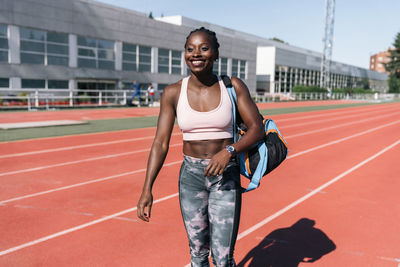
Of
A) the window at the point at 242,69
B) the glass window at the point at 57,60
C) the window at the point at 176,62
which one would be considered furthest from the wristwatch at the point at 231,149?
the window at the point at 242,69

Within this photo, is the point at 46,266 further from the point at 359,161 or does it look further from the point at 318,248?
the point at 359,161

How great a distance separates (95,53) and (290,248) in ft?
103

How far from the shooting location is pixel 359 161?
31.2 ft

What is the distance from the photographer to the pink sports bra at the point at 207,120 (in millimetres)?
2361

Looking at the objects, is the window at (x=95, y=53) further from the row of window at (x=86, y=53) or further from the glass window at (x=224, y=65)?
the glass window at (x=224, y=65)

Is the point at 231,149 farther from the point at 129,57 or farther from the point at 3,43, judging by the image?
the point at 129,57

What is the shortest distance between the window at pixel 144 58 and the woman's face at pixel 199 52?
3550cm

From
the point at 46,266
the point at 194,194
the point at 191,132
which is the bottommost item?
the point at 46,266

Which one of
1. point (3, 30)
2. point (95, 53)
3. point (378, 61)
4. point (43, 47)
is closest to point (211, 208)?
point (3, 30)

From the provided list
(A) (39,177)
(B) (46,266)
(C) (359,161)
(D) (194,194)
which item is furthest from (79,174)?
(C) (359,161)

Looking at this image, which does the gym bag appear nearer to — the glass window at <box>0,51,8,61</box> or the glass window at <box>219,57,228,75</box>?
the glass window at <box>0,51,8,61</box>

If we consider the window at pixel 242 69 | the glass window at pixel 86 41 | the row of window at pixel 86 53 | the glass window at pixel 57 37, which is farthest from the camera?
the window at pixel 242 69

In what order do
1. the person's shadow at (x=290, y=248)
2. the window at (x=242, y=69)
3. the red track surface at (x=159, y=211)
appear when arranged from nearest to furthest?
the person's shadow at (x=290, y=248), the red track surface at (x=159, y=211), the window at (x=242, y=69)

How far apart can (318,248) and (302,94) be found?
50.0m
